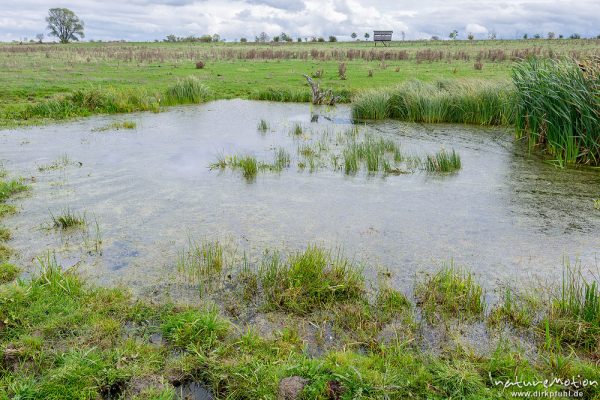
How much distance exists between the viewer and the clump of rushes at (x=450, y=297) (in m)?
4.53

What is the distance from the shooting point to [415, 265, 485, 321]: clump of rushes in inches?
178

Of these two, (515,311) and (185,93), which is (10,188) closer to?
(515,311)

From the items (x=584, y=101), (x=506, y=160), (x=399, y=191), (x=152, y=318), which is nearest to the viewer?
(x=152, y=318)

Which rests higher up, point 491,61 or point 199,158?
point 491,61

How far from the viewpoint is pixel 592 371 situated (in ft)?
11.5

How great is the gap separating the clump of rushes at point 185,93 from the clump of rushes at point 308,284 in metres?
15.5

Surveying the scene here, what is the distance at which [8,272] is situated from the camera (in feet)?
16.6

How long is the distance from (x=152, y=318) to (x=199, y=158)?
7052 mm

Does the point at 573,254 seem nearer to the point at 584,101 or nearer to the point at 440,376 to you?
the point at 440,376

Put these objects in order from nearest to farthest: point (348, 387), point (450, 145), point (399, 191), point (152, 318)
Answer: point (348, 387) → point (152, 318) → point (399, 191) → point (450, 145)

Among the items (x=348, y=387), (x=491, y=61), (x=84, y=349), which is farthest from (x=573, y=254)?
(x=491, y=61)

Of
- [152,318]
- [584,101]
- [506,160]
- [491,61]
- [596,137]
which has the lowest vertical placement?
[152,318]

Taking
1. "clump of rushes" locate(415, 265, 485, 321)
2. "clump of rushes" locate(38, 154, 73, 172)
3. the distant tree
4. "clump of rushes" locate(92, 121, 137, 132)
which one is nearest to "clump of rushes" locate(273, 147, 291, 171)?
"clump of rushes" locate(38, 154, 73, 172)

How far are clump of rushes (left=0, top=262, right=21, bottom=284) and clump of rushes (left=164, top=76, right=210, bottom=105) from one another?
14728 millimetres
